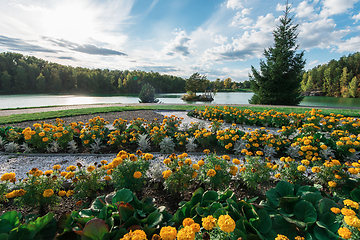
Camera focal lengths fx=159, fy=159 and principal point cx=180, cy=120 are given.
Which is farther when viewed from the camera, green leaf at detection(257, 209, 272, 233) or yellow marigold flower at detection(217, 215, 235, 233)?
green leaf at detection(257, 209, 272, 233)

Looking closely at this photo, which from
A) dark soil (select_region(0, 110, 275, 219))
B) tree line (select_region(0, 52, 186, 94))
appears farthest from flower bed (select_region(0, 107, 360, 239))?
tree line (select_region(0, 52, 186, 94))

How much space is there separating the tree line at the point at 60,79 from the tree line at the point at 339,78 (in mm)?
46060

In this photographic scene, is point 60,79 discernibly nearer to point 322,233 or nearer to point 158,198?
point 158,198

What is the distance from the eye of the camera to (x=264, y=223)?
1.35 m

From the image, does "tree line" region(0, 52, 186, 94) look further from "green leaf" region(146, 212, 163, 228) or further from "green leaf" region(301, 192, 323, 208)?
"green leaf" region(301, 192, 323, 208)

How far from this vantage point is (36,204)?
1827 mm

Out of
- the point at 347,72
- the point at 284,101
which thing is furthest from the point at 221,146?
the point at 347,72

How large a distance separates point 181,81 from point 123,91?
80.3 feet

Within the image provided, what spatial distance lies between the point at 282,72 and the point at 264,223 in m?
18.4

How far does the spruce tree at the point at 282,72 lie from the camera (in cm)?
1566

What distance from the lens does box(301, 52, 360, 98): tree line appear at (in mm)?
35156

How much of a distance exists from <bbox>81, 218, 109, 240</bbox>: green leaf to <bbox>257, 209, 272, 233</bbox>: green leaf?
4.13 feet

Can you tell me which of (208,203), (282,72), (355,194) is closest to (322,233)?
(355,194)

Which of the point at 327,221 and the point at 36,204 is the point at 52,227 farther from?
the point at 327,221
